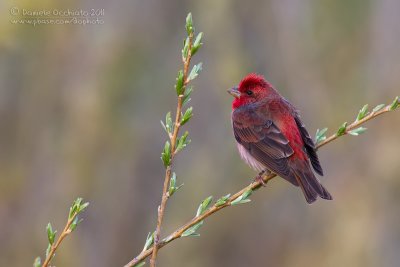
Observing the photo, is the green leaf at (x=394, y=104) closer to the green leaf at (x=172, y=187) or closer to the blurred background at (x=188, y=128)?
the green leaf at (x=172, y=187)

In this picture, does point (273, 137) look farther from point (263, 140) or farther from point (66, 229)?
point (66, 229)

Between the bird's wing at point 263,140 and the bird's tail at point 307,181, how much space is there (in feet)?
0.25

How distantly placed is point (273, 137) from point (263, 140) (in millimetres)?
113

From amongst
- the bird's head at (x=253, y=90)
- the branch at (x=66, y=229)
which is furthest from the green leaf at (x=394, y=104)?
the bird's head at (x=253, y=90)

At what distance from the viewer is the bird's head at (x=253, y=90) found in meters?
7.15

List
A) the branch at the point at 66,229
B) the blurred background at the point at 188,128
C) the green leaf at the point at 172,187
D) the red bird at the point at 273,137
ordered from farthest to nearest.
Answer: the blurred background at the point at 188,128
the red bird at the point at 273,137
the green leaf at the point at 172,187
the branch at the point at 66,229

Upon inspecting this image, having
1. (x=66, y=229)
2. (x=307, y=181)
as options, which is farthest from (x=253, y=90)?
(x=66, y=229)

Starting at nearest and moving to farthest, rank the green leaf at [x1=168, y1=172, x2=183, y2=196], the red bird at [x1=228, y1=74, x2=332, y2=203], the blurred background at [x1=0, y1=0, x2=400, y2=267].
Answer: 1. the green leaf at [x1=168, y1=172, x2=183, y2=196]
2. the red bird at [x1=228, y1=74, x2=332, y2=203]
3. the blurred background at [x1=0, y1=0, x2=400, y2=267]

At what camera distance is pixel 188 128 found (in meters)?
15.5

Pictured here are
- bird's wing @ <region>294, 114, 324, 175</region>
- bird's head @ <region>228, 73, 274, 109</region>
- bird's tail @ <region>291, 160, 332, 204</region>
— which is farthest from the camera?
bird's head @ <region>228, 73, 274, 109</region>

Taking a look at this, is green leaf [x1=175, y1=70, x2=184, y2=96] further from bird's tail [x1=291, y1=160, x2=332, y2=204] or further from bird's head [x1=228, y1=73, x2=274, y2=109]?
bird's head [x1=228, y1=73, x2=274, y2=109]

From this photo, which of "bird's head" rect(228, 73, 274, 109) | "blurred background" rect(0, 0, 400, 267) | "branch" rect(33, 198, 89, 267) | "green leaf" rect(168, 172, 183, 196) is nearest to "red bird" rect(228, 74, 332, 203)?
"bird's head" rect(228, 73, 274, 109)

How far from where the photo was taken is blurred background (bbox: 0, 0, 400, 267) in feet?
44.5

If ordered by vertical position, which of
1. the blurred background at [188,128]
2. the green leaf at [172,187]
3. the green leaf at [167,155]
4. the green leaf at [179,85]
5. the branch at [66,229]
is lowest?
Answer: the blurred background at [188,128]
